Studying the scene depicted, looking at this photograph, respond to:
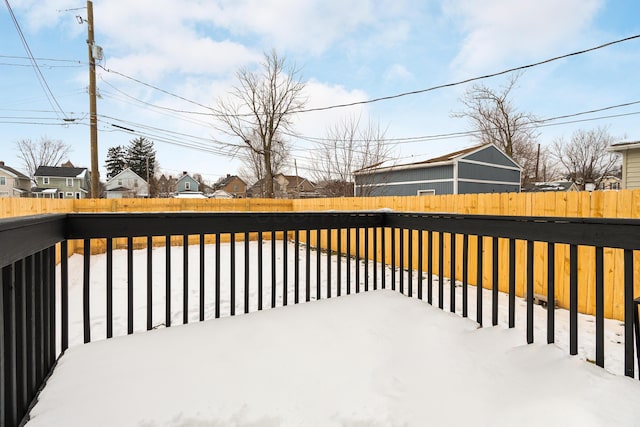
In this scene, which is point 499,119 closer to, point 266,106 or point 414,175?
point 414,175

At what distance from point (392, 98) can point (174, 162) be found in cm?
3112

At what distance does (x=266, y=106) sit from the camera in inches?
564

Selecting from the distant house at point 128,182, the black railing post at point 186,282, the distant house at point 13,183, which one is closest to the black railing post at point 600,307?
the black railing post at point 186,282

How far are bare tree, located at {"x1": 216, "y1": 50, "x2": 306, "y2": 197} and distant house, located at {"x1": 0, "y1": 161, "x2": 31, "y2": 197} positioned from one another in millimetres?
22301

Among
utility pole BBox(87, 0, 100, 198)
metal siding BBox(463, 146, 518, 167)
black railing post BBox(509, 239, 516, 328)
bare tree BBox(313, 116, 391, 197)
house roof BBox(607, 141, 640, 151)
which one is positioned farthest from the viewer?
metal siding BBox(463, 146, 518, 167)

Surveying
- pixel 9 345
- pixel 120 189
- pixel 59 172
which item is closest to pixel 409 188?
pixel 9 345

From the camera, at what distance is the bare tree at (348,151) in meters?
10.4

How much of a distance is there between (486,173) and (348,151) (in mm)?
5352

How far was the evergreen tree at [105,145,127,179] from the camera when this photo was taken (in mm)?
39625

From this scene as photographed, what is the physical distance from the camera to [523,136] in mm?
17562

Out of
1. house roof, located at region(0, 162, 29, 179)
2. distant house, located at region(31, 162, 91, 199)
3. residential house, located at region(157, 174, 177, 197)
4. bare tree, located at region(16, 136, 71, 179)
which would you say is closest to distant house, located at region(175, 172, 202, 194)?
residential house, located at region(157, 174, 177, 197)

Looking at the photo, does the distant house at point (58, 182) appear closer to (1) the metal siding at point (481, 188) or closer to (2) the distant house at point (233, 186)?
(2) the distant house at point (233, 186)

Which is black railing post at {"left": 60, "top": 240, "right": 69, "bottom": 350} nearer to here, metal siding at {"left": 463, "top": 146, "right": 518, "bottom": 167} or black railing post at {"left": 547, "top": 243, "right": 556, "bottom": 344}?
black railing post at {"left": 547, "top": 243, "right": 556, "bottom": 344}

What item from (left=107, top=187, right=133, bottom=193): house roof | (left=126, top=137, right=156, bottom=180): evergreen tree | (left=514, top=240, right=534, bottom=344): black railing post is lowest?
(left=514, top=240, right=534, bottom=344): black railing post
